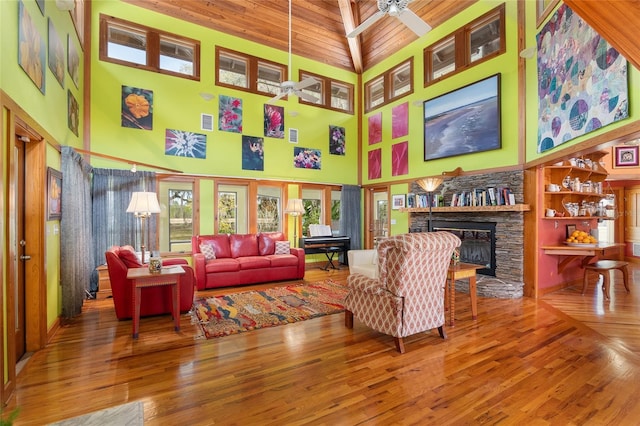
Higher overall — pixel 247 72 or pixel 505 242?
pixel 247 72

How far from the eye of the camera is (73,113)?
461 cm

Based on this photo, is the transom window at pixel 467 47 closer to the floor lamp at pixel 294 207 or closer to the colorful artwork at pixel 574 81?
the colorful artwork at pixel 574 81

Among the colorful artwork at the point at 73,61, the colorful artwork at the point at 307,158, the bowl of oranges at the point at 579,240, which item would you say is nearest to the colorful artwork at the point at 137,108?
the colorful artwork at the point at 73,61

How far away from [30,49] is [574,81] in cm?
578

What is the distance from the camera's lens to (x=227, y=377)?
253 centimetres

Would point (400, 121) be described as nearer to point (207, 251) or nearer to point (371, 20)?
point (371, 20)

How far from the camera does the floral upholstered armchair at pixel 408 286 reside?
288 centimetres

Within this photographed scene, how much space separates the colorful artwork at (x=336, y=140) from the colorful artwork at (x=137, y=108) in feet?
13.9

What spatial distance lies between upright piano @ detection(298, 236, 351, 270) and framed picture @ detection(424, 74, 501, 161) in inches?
112

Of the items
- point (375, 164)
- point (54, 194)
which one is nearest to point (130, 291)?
point (54, 194)

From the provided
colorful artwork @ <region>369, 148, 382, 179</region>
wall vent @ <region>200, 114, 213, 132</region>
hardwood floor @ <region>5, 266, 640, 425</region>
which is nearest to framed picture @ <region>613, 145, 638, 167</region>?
hardwood floor @ <region>5, 266, 640, 425</region>

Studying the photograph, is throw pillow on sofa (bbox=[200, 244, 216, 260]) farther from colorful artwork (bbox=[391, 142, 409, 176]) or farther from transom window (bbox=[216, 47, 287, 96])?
colorful artwork (bbox=[391, 142, 409, 176])

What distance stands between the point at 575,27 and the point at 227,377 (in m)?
5.39

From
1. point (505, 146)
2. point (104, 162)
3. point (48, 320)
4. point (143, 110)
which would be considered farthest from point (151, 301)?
point (505, 146)
